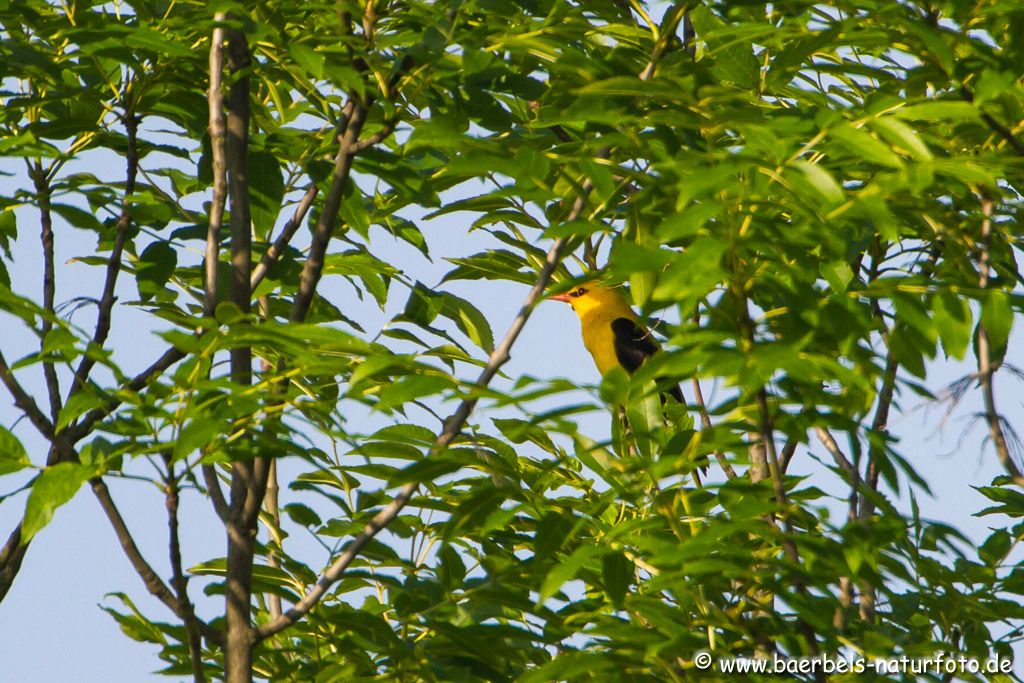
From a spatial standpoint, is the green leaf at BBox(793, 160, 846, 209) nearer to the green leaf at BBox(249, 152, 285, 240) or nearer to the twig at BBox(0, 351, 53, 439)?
the green leaf at BBox(249, 152, 285, 240)

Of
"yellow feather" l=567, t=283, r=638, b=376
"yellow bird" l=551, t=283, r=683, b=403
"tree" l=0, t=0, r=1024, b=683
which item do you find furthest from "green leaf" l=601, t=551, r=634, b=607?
"yellow feather" l=567, t=283, r=638, b=376

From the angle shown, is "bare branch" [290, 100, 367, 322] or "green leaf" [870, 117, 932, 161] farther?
"bare branch" [290, 100, 367, 322]

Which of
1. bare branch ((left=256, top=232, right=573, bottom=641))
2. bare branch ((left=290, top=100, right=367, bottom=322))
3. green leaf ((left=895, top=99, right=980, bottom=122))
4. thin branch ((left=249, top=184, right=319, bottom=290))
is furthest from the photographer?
thin branch ((left=249, top=184, right=319, bottom=290))

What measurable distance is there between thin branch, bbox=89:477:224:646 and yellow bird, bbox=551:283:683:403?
545 centimetres

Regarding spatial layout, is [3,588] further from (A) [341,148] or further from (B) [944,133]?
(B) [944,133]

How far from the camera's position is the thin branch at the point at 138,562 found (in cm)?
271

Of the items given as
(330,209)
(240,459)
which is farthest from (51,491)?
(330,209)

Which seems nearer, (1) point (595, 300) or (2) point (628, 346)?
(2) point (628, 346)

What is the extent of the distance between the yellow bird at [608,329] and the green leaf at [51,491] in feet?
19.6

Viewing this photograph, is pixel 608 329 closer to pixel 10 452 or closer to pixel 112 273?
pixel 112 273

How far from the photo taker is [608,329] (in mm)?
8656

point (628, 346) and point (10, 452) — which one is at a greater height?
point (628, 346)

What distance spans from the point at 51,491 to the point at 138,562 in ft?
1.83

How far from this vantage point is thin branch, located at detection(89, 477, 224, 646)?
8.89 ft
